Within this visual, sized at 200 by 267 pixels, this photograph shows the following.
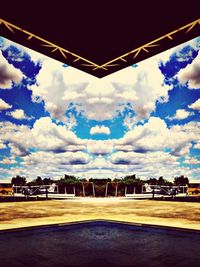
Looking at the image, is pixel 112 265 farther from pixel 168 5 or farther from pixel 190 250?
pixel 168 5

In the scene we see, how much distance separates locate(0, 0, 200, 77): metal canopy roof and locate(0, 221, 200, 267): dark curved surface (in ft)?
13.5

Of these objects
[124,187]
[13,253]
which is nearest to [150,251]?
[13,253]

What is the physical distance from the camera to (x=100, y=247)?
3.98 meters

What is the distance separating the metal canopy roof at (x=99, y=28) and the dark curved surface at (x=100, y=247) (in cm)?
413

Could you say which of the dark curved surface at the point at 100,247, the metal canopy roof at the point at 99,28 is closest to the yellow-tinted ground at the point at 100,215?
the dark curved surface at the point at 100,247

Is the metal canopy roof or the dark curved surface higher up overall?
the metal canopy roof

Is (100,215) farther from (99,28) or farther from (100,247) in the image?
(99,28)

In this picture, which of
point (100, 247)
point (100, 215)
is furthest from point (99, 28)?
point (100, 215)

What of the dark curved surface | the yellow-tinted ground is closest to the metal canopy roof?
the dark curved surface

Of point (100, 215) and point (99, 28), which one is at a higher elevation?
point (99, 28)

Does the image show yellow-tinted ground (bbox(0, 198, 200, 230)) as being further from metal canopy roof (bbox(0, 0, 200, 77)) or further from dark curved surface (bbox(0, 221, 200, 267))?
metal canopy roof (bbox(0, 0, 200, 77))

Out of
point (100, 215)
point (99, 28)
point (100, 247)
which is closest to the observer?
point (100, 247)

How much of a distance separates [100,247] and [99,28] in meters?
4.25

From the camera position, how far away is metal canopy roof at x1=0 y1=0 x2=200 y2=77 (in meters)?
4.57
